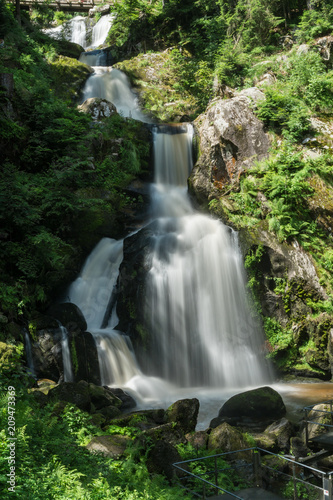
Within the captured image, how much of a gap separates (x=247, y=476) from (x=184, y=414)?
2295mm

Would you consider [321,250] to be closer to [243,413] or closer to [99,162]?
[243,413]

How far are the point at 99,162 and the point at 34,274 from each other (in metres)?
8.08

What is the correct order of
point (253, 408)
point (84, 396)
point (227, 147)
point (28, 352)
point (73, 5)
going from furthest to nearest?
point (73, 5) < point (227, 147) < point (28, 352) < point (253, 408) < point (84, 396)

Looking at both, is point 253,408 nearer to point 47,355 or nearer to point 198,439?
point 198,439

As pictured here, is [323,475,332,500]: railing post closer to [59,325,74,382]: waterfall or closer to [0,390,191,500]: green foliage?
[0,390,191,500]: green foliage

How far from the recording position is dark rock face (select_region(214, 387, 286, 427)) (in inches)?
344

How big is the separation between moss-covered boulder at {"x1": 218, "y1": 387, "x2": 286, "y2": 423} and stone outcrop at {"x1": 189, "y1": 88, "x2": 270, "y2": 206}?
9.58 meters

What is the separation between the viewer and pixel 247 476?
5957 mm

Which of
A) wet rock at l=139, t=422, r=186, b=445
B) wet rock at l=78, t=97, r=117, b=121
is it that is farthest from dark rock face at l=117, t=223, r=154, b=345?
wet rock at l=78, t=97, r=117, b=121

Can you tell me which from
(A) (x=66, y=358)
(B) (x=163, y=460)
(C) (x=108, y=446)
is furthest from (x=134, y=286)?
(B) (x=163, y=460)

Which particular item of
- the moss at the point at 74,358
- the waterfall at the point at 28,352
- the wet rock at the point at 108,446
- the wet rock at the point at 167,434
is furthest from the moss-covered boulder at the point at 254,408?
the waterfall at the point at 28,352

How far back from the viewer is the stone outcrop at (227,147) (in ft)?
54.6

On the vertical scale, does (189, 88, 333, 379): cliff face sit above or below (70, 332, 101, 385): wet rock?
above

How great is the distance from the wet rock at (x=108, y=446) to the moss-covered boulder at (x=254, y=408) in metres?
3.43
